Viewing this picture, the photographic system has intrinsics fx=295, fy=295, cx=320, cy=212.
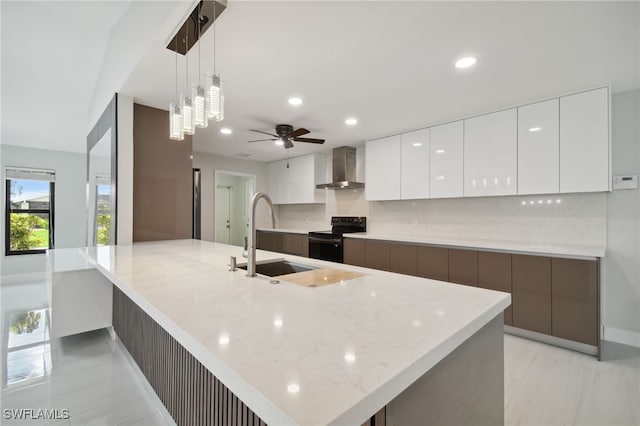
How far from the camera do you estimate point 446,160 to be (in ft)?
12.1

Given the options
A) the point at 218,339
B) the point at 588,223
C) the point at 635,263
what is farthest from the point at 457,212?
the point at 218,339

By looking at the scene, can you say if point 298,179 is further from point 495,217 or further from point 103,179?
point 495,217

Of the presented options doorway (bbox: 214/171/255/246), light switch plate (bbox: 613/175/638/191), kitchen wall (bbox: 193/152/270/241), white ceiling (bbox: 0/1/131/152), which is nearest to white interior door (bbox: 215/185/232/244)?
doorway (bbox: 214/171/255/246)

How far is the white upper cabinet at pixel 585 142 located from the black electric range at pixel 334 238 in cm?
275

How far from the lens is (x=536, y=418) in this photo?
1758 mm

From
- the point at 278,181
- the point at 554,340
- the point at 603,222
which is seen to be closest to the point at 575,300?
the point at 554,340

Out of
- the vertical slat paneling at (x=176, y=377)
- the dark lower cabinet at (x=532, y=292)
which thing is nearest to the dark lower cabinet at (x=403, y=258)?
the dark lower cabinet at (x=532, y=292)

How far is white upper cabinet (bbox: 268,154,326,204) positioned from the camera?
5605 mm

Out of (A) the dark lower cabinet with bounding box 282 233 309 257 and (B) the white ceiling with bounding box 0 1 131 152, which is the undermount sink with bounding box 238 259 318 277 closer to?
(B) the white ceiling with bounding box 0 1 131 152

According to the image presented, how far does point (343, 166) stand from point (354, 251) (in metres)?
1.53

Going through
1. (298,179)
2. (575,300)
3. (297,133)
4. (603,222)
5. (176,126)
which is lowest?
(575,300)

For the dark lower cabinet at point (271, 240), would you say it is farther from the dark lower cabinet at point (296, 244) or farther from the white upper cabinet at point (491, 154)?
the white upper cabinet at point (491, 154)

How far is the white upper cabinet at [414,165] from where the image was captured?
3900mm

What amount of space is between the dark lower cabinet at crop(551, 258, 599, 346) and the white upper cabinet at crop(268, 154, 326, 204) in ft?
12.5
